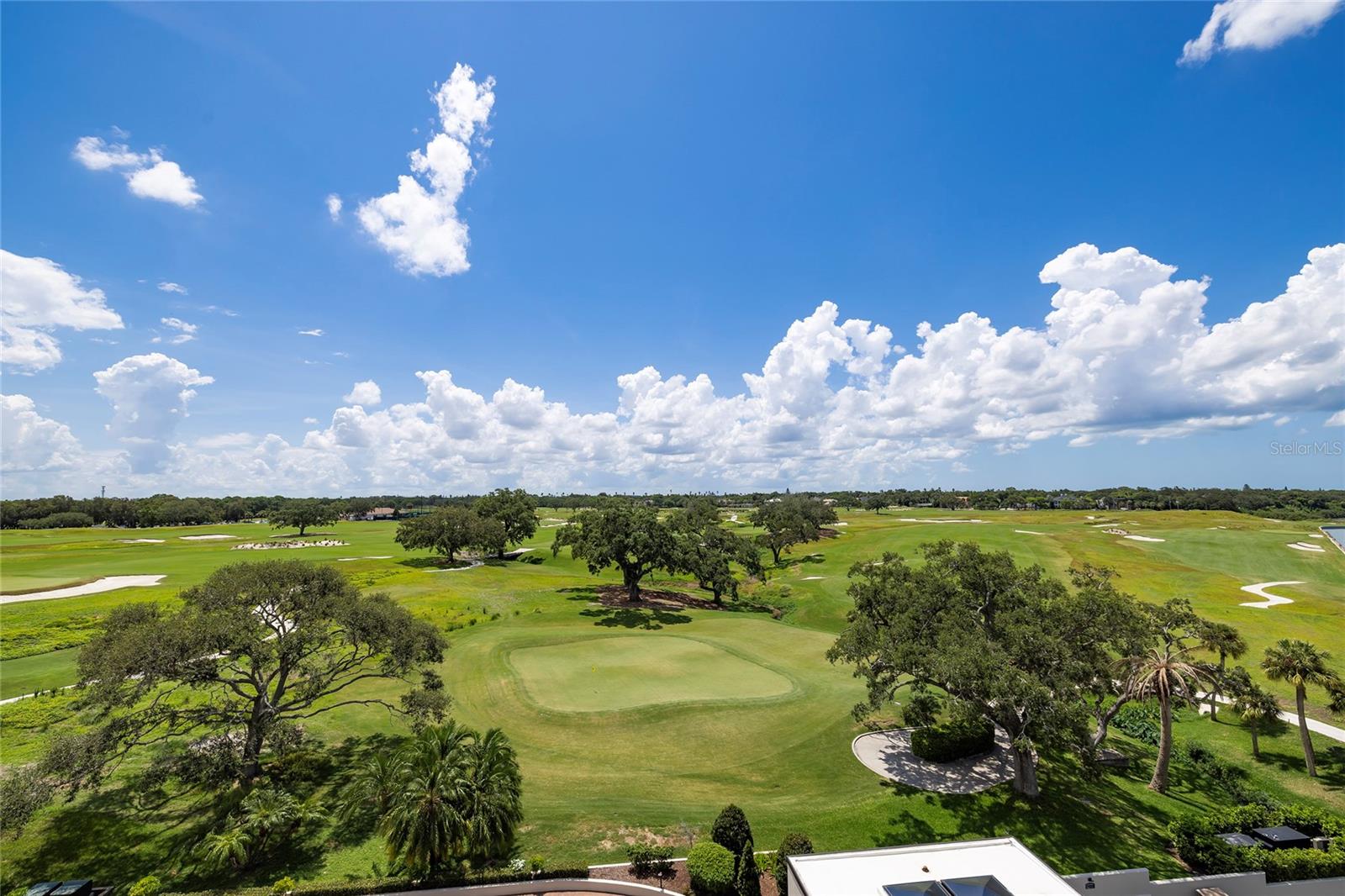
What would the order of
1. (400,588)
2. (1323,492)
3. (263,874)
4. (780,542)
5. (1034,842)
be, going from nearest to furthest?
(263,874)
(1034,842)
(400,588)
(780,542)
(1323,492)

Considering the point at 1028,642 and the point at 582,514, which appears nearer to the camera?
the point at 1028,642

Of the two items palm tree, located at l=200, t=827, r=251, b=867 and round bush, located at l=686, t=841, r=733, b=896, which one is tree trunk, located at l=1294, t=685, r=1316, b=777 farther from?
palm tree, located at l=200, t=827, r=251, b=867

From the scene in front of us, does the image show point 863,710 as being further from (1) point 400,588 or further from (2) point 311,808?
(1) point 400,588

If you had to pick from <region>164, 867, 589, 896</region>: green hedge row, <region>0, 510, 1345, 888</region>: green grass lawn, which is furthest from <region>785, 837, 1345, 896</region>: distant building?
<region>164, 867, 589, 896</region>: green hedge row

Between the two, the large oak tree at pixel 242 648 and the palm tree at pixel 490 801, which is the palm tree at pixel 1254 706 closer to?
the palm tree at pixel 490 801

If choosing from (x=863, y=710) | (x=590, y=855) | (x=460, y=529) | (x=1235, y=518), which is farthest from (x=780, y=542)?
(x=1235, y=518)

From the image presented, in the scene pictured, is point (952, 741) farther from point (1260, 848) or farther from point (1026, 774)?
point (1260, 848)

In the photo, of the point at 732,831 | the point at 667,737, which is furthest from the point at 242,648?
the point at 732,831
